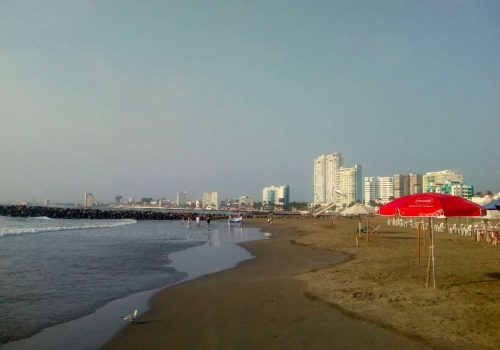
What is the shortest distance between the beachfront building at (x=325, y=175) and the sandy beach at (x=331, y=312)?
15242cm

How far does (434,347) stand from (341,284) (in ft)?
14.7

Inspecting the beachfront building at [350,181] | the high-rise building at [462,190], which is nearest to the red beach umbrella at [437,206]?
the high-rise building at [462,190]

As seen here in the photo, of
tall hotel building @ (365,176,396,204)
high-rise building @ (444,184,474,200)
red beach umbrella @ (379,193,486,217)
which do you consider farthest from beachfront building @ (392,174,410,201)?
red beach umbrella @ (379,193,486,217)

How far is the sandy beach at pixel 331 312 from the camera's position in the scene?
5.77 metres

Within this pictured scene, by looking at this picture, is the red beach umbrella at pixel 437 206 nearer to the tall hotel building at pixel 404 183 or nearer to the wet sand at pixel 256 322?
the wet sand at pixel 256 322

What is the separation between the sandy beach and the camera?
18.9 feet

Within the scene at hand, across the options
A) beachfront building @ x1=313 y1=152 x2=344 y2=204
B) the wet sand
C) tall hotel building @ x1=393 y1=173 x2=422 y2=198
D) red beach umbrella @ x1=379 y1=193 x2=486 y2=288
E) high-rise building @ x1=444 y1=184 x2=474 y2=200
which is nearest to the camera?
the wet sand

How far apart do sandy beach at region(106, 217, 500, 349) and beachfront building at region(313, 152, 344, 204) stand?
500 feet

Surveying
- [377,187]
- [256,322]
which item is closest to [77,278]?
[256,322]

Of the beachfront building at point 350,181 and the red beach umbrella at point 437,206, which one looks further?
the beachfront building at point 350,181

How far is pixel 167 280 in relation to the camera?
12188 millimetres

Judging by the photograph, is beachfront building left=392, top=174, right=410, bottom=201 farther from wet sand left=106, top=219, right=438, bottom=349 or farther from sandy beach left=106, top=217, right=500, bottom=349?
wet sand left=106, top=219, right=438, bottom=349

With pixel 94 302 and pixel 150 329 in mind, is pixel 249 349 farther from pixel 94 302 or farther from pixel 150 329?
pixel 94 302

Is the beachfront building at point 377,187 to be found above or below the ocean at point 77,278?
above
